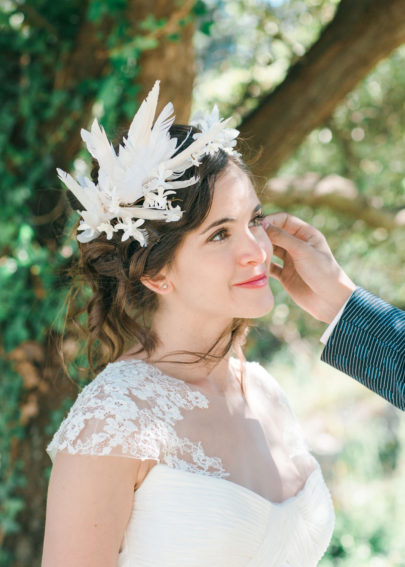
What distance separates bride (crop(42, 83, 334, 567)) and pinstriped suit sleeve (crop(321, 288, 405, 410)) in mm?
323

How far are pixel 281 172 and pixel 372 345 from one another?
3.17 m

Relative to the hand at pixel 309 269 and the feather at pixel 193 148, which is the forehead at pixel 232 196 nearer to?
the feather at pixel 193 148

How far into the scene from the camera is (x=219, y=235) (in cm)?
198

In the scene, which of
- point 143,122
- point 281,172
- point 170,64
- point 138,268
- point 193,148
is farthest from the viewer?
point 281,172

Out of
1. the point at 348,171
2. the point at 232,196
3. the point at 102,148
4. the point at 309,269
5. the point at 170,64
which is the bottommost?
the point at 348,171

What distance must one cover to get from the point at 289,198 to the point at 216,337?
5.23ft

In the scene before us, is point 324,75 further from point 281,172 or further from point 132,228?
point 281,172

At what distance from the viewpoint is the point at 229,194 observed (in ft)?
6.57

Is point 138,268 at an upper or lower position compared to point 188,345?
upper

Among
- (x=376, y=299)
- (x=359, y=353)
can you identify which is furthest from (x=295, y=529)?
(x=376, y=299)

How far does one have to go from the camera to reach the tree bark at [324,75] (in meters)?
2.90

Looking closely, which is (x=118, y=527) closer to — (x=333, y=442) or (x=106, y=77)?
(x=106, y=77)

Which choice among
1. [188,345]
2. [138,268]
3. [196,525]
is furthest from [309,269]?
[196,525]

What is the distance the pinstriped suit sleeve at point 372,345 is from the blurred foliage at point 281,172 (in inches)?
43.7
